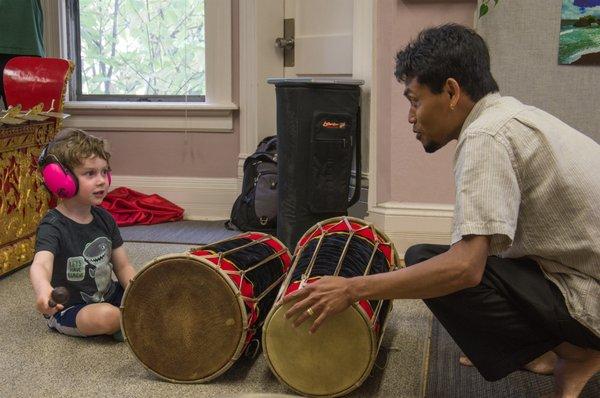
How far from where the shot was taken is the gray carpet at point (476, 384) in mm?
1913

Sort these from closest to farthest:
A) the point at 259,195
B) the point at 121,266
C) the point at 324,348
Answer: the point at 324,348 → the point at 121,266 → the point at 259,195

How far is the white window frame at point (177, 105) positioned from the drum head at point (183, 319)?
2536 mm

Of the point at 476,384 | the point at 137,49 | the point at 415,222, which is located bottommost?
the point at 476,384

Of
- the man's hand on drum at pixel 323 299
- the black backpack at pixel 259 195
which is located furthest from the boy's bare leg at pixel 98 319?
the black backpack at pixel 259 195

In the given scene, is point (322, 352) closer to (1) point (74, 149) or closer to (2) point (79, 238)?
(2) point (79, 238)

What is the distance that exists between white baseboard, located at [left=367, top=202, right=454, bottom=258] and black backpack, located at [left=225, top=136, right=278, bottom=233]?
2.50 feet

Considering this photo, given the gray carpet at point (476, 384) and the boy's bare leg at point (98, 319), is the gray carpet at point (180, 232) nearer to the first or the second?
the boy's bare leg at point (98, 319)

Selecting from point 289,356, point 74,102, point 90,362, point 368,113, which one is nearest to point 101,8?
point 74,102

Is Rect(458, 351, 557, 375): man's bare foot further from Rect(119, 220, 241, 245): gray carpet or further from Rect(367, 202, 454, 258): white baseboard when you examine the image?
Rect(119, 220, 241, 245): gray carpet

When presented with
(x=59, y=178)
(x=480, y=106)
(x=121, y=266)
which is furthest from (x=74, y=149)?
(x=480, y=106)

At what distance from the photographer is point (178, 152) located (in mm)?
4520

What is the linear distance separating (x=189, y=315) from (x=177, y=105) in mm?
2682

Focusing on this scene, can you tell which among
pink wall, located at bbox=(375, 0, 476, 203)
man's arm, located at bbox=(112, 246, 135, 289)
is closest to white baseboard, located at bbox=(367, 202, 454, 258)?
pink wall, located at bbox=(375, 0, 476, 203)

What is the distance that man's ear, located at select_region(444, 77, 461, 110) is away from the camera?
1617 mm
